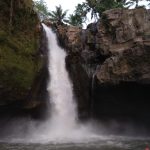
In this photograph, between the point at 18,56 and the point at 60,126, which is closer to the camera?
the point at 18,56

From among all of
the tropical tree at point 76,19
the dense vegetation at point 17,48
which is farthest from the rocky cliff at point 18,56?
the tropical tree at point 76,19

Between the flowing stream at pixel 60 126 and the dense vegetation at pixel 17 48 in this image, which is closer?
the flowing stream at pixel 60 126

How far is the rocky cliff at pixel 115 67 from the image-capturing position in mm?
23984

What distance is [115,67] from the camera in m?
24.2

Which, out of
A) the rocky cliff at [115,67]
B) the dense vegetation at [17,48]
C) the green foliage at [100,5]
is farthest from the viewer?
the green foliage at [100,5]

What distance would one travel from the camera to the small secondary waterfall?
83.8 feet

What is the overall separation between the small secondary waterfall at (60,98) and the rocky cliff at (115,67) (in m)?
0.55

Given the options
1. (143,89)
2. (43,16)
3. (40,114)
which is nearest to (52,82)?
(40,114)

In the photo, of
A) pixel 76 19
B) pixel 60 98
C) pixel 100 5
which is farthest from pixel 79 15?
pixel 60 98

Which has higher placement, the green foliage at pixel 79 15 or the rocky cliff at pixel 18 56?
the green foliage at pixel 79 15

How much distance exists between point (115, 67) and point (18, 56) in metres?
6.22

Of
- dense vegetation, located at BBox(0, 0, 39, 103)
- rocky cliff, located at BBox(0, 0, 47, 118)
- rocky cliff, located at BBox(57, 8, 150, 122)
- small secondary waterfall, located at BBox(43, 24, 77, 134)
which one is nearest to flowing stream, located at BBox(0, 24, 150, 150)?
small secondary waterfall, located at BBox(43, 24, 77, 134)

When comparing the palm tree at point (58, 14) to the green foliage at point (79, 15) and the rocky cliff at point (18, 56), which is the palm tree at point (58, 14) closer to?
the green foliage at point (79, 15)

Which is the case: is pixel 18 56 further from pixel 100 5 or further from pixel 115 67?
pixel 100 5
